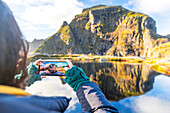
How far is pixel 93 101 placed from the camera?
272 centimetres

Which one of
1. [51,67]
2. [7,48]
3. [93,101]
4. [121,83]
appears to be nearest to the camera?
[7,48]

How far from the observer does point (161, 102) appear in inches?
435

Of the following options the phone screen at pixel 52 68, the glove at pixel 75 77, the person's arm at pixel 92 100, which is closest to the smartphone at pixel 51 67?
the phone screen at pixel 52 68

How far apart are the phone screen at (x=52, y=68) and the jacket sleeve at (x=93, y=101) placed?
12.5ft

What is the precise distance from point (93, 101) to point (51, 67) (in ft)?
17.2

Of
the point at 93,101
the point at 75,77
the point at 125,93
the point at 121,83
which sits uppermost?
the point at 75,77

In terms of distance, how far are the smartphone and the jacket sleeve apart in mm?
3818

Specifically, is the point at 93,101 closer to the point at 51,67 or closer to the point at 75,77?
the point at 75,77

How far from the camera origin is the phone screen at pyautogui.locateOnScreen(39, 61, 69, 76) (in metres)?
6.70

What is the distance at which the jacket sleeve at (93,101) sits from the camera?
247 cm

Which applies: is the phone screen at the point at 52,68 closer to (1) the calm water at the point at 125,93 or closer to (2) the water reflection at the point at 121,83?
(1) the calm water at the point at 125,93

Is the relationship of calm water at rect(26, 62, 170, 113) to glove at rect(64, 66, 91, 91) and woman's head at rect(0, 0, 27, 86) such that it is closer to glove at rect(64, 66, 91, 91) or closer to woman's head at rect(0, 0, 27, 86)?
woman's head at rect(0, 0, 27, 86)

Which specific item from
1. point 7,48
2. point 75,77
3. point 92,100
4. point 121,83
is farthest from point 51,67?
point 121,83

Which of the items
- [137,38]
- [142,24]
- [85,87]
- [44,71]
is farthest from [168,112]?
[142,24]
